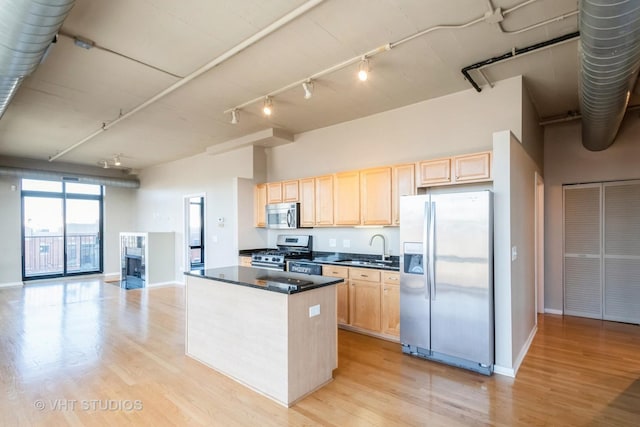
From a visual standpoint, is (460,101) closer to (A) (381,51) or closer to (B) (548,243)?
(A) (381,51)

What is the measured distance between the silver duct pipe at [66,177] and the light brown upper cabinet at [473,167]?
8.94 m

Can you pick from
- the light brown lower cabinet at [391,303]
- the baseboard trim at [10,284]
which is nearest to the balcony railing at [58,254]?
the baseboard trim at [10,284]

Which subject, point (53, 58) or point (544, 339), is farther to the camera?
point (544, 339)

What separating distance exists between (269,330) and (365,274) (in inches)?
71.3

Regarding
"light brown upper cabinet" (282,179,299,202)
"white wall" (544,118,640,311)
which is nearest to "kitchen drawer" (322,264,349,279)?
"light brown upper cabinet" (282,179,299,202)

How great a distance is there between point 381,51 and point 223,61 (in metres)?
1.53

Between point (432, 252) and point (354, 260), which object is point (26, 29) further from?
point (354, 260)

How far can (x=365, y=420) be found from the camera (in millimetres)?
2361

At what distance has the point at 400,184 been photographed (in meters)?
4.21

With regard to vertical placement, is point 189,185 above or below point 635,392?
above

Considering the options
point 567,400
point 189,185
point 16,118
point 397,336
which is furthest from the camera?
point 189,185

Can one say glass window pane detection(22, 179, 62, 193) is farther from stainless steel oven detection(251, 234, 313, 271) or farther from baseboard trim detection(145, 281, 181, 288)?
stainless steel oven detection(251, 234, 313, 271)

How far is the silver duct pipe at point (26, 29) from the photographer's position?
5.66ft

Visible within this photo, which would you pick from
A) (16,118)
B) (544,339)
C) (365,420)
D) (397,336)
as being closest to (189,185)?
(16,118)
